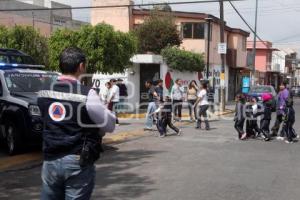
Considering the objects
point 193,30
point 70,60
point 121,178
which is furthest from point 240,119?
point 193,30

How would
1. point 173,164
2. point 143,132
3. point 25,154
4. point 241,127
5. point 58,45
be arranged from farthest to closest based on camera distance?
1. point 58,45
2. point 143,132
3. point 241,127
4. point 25,154
5. point 173,164

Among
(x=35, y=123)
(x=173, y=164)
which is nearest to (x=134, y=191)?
(x=173, y=164)

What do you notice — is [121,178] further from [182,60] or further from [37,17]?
[37,17]

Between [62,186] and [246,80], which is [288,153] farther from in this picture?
[246,80]

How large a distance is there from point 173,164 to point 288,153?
343cm

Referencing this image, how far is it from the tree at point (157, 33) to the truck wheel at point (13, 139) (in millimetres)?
26600

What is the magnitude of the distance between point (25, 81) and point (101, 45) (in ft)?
37.3

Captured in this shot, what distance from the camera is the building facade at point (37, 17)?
44000 millimetres

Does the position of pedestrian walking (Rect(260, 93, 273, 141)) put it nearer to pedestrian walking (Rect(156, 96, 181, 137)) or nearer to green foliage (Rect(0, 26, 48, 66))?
pedestrian walking (Rect(156, 96, 181, 137))

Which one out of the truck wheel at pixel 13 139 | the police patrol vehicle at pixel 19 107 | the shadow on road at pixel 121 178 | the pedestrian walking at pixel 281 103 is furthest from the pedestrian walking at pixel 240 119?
the truck wheel at pixel 13 139

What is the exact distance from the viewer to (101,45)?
75.6 ft

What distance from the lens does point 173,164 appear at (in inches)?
397

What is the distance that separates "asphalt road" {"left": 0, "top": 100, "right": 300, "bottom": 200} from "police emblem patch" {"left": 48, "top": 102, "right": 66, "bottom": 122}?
138 inches

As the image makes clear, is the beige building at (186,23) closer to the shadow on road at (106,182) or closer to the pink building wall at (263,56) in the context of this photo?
the pink building wall at (263,56)
